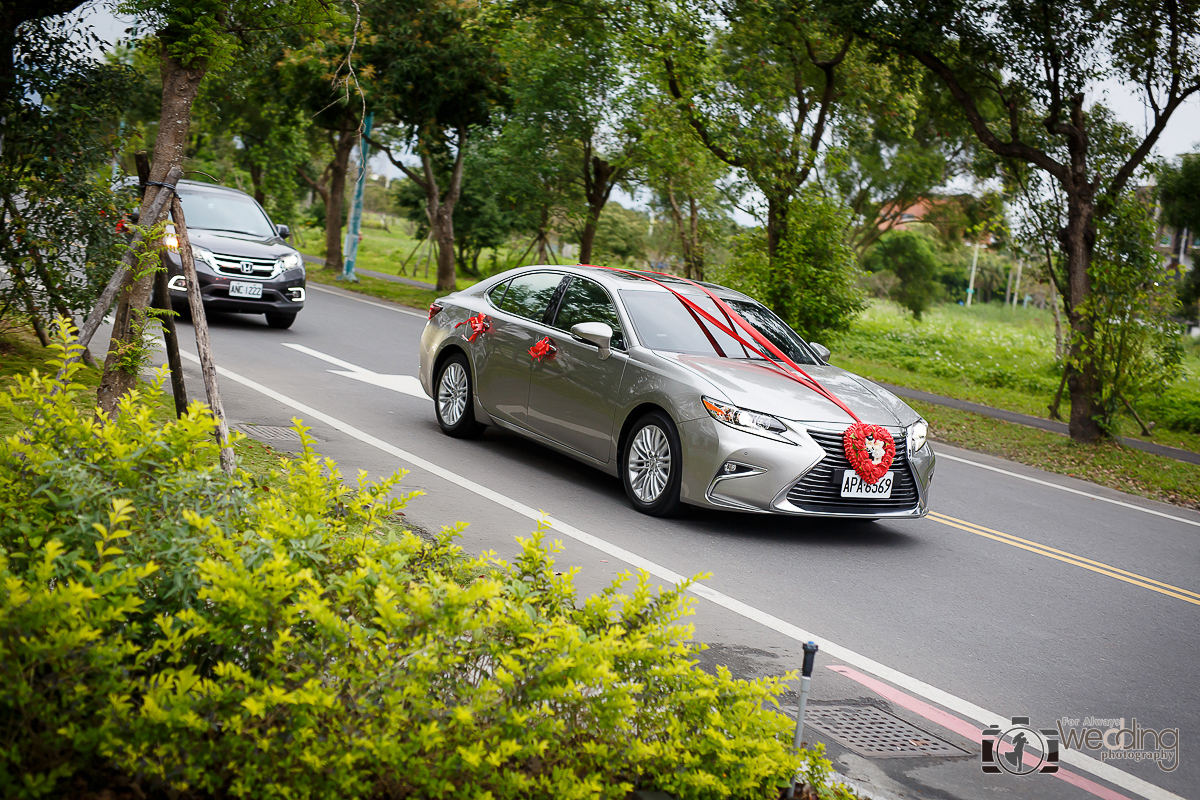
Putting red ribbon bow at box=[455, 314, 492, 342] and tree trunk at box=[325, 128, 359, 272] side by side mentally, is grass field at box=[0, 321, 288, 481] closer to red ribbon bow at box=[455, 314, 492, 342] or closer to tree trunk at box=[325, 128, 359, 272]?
red ribbon bow at box=[455, 314, 492, 342]

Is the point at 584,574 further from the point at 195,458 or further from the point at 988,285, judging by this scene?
the point at 988,285

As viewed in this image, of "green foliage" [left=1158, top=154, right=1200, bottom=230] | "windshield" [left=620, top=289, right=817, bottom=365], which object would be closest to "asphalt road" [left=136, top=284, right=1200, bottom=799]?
"windshield" [left=620, top=289, right=817, bottom=365]

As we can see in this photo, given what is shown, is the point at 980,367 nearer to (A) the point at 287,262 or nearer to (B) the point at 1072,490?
(B) the point at 1072,490

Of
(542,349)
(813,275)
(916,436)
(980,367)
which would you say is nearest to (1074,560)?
(916,436)

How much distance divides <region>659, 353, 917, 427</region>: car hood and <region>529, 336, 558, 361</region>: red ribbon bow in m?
1.07

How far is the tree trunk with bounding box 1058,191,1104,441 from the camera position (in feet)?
46.9

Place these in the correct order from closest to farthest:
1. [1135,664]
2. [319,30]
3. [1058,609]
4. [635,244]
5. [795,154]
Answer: [1135,664] < [1058,609] < [319,30] < [795,154] < [635,244]

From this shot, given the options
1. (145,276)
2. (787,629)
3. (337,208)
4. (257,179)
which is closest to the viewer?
(787,629)

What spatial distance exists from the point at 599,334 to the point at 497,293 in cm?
196

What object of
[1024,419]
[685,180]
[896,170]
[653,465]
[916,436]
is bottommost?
[1024,419]

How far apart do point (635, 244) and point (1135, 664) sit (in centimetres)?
4063

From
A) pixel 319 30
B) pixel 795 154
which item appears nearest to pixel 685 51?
pixel 795 154

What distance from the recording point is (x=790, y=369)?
301 inches

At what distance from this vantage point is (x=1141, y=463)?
1343 cm
